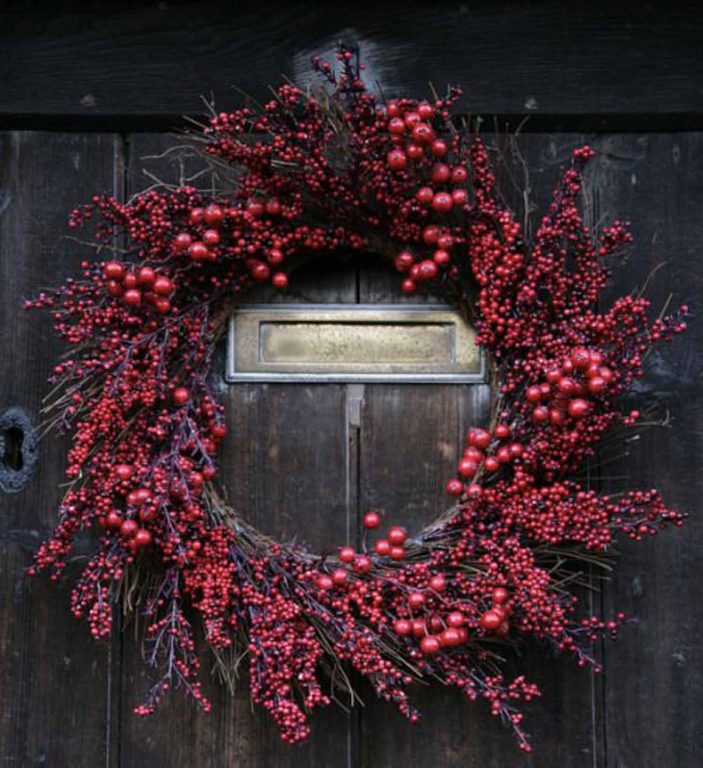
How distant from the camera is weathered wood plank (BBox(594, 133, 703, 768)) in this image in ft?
4.39

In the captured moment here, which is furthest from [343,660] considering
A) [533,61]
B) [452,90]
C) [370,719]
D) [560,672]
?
[533,61]

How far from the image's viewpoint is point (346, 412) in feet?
4.53

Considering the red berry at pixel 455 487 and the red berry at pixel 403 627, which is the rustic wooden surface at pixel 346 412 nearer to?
the red berry at pixel 455 487

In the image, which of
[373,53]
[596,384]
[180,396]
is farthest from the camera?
[373,53]

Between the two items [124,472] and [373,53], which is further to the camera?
[373,53]

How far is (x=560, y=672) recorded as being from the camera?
1.35 meters

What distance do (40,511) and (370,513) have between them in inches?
18.6

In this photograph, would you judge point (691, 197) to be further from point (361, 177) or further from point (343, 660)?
point (343, 660)

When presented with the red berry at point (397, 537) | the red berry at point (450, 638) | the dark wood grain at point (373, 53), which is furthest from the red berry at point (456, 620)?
the dark wood grain at point (373, 53)

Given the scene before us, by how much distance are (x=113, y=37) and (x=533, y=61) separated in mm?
614

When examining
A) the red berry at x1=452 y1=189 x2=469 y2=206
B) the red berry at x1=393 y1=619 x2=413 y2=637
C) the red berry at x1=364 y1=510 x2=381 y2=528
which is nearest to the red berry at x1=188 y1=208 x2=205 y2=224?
the red berry at x1=452 y1=189 x2=469 y2=206

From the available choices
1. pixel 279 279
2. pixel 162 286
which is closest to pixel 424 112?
pixel 279 279

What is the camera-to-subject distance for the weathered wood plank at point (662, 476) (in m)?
1.34

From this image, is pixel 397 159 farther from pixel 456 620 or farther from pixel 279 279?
pixel 456 620
